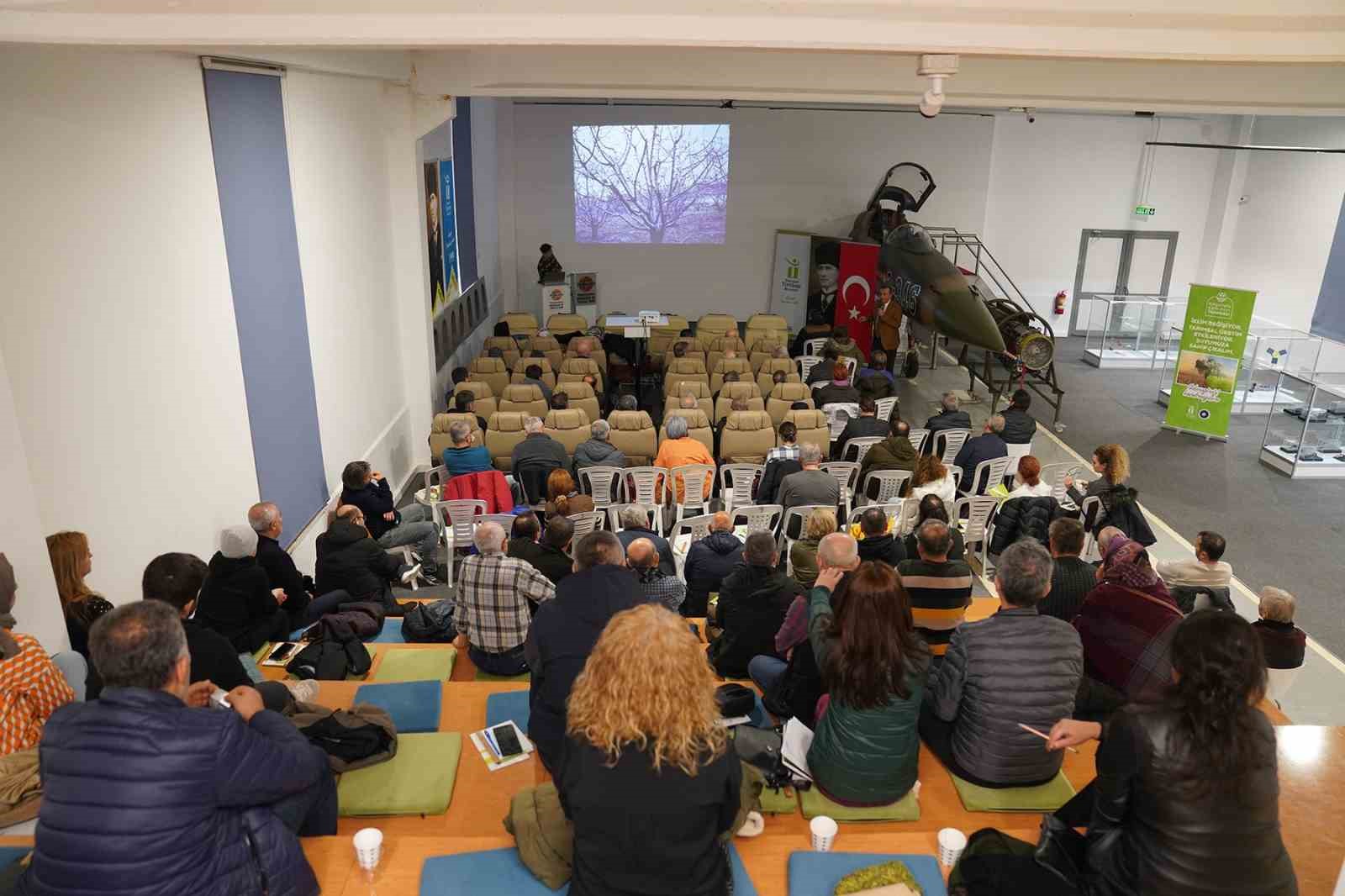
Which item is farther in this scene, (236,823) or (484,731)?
(484,731)

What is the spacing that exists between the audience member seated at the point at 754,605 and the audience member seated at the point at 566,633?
1013 millimetres

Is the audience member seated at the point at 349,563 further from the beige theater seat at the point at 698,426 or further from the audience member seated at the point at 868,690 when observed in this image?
the beige theater seat at the point at 698,426

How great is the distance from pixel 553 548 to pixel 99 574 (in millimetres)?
2055

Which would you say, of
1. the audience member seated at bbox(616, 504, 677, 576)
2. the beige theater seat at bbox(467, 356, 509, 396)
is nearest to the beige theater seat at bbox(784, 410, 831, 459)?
the audience member seated at bbox(616, 504, 677, 576)

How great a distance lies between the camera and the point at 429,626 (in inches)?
192

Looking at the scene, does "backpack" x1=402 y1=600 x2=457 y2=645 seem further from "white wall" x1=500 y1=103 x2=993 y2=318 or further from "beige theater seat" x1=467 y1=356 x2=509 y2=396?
"white wall" x1=500 y1=103 x2=993 y2=318

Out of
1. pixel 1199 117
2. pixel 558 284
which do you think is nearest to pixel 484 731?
pixel 558 284

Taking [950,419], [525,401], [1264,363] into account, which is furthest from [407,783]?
[1264,363]

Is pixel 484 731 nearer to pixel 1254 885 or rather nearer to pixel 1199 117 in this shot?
pixel 1254 885

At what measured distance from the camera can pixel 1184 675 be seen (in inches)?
89.3

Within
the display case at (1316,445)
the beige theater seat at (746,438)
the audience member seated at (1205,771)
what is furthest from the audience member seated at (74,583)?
the display case at (1316,445)

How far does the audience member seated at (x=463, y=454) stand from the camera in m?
6.81

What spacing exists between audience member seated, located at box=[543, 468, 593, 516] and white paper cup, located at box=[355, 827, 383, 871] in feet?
10.2

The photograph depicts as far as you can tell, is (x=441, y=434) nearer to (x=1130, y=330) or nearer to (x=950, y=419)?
(x=950, y=419)
